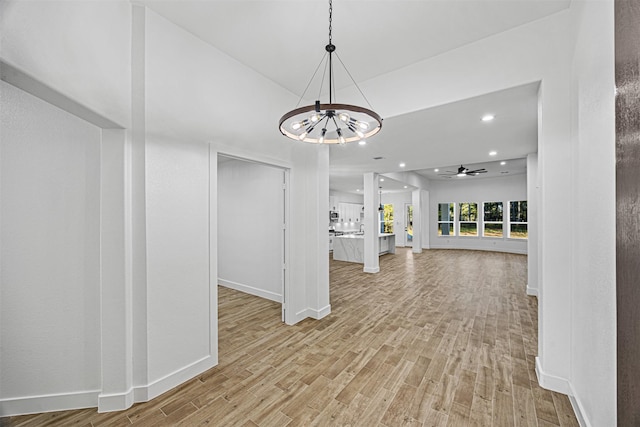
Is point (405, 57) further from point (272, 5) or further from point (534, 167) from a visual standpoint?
point (534, 167)

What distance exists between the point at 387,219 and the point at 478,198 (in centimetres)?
457

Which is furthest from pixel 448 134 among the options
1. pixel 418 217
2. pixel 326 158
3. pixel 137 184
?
pixel 418 217

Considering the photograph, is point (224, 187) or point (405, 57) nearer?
point (405, 57)

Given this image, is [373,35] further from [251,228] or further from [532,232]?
[532,232]

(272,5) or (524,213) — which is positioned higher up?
(272,5)

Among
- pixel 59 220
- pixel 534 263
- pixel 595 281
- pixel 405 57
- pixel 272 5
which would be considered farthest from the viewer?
pixel 534 263

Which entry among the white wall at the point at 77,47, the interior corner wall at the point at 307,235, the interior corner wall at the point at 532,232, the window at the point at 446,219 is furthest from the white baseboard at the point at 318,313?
the window at the point at 446,219

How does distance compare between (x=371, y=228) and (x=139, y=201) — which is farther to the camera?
(x=371, y=228)

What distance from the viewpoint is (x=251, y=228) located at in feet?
16.6

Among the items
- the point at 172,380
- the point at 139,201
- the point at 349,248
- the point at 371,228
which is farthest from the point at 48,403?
the point at 349,248

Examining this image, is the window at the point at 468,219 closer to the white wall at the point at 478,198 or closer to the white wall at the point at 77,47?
the white wall at the point at 478,198

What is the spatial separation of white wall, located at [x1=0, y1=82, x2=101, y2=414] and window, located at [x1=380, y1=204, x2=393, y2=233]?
1337 cm

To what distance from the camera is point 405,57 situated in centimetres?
292

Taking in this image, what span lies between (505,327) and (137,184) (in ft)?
15.6
